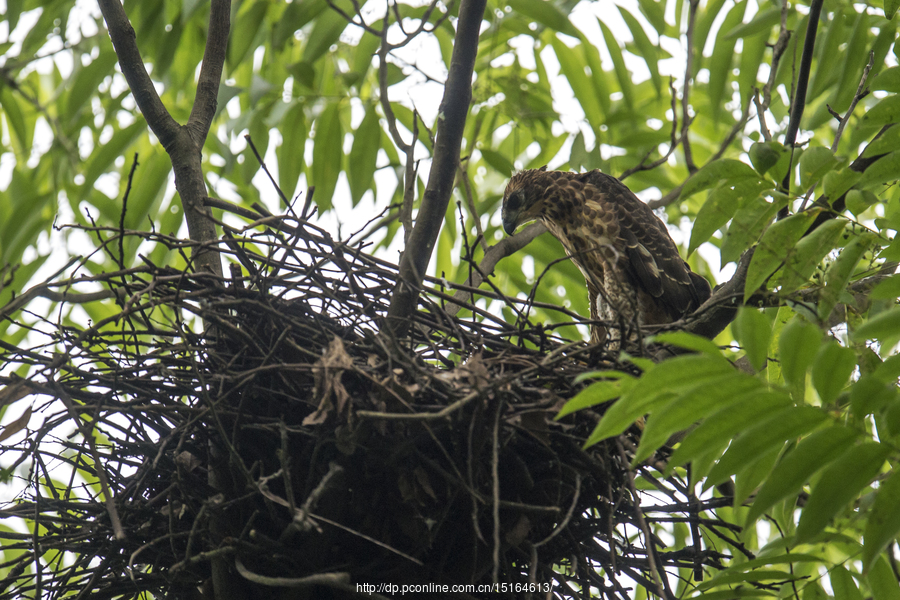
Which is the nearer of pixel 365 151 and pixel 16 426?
pixel 16 426

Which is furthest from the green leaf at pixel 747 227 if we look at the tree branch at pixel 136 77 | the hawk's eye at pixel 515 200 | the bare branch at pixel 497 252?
the hawk's eye at pixel 515 200

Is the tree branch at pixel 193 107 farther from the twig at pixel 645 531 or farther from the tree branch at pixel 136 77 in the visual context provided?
the twig at pixel 645 531

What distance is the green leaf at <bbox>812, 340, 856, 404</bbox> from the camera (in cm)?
132

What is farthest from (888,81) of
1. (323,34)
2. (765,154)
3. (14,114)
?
(14,114)

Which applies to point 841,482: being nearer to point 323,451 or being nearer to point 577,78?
point 323,451

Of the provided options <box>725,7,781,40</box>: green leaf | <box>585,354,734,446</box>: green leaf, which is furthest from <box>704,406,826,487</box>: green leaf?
<box>725,7,781,40</box>: green leaf

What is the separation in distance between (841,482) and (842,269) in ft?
1.80

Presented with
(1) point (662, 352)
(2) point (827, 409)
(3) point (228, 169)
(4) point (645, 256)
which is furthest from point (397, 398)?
(3) point (228, 169)

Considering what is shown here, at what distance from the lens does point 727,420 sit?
4.52 feet

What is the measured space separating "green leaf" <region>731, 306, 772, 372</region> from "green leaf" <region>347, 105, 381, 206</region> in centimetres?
231

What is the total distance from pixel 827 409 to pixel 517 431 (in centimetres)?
69

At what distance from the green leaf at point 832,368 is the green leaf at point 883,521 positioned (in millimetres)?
179

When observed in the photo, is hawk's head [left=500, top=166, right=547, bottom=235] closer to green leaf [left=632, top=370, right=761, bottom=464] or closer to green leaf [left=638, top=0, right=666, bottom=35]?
green leaf [left=638, top=0, right=666, bottom=35]

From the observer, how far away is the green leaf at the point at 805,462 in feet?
A: 4.37
